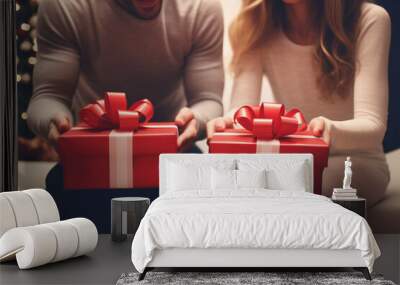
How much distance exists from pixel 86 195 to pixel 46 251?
2.12 metres

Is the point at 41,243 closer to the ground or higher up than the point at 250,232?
closer to the ground

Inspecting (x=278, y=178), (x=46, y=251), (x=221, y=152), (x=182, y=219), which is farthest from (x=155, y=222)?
(x=221, y=152)

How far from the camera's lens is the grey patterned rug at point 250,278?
475cm

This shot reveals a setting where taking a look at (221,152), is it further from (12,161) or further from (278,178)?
(12,161)

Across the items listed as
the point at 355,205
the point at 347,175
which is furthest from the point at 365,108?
the point at 355,205

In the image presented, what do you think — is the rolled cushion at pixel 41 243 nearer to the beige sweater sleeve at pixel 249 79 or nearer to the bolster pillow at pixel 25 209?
the bolster pillow at pixel 25 209

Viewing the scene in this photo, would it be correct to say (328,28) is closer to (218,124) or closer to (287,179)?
(218,124)

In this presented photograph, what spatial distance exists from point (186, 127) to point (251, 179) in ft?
4.07

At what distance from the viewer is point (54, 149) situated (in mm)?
7289

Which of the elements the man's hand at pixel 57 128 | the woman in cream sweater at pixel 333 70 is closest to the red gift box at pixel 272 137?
the woman in cream sweater at pixel 333 70

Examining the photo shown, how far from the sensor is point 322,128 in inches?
285

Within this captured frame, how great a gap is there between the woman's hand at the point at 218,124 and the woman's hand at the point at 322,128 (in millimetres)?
906

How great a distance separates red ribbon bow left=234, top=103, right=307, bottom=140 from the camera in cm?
712

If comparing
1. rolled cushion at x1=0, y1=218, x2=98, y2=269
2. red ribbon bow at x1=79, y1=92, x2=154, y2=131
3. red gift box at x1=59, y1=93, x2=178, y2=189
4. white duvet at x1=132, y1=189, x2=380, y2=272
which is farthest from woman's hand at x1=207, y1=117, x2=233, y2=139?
white duvet at x1=132, y1=189, x2=380, y2=272
